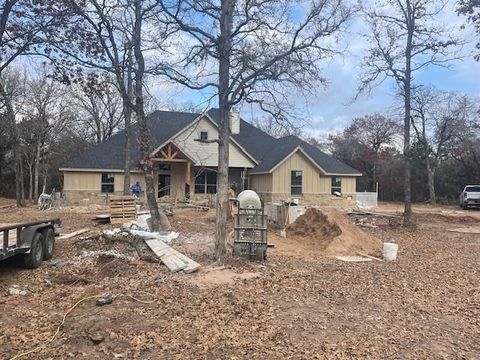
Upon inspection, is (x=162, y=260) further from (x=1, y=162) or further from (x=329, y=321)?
(x=1, y=162)

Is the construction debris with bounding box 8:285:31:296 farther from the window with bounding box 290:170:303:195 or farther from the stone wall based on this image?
the window with bounding box 290:170:303:195

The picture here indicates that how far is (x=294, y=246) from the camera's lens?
15.1 meters

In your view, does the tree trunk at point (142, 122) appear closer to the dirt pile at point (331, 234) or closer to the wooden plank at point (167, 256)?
the wooden plank at point (167, 256)

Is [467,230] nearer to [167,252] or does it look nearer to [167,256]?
[167,252]

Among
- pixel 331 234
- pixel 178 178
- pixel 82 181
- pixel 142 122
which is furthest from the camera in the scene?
pixel 178 178

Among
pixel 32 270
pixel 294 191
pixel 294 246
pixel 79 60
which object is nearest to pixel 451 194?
pixel 294 191

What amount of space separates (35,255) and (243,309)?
210 inches

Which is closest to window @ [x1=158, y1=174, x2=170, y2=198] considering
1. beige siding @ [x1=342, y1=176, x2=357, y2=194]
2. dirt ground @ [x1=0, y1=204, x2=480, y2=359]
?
beige siding @ [x1=342, y1=176, x2=357, y2=194]

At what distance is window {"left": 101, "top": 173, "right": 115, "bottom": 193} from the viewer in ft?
105

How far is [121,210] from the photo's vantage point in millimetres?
18344

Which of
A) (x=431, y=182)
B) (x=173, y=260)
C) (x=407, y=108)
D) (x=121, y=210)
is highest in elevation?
(x=407, y=108)

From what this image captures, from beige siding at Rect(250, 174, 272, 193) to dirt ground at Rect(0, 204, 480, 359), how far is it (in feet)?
74.4

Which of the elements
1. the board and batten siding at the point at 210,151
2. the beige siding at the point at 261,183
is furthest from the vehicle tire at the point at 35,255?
the beige siding at the point at 261,183

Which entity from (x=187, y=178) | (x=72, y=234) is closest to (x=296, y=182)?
(x=187, y=178)
